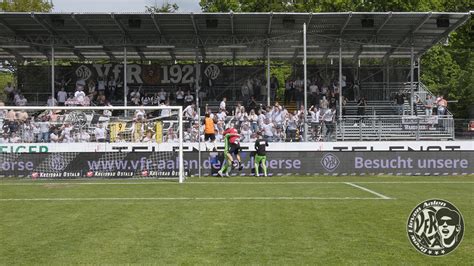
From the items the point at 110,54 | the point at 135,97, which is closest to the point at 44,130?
the point at 135,97

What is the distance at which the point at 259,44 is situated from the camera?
34.2m

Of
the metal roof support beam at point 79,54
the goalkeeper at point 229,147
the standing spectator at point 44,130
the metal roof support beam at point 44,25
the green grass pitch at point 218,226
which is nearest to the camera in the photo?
the green grass pitch at point 218,226

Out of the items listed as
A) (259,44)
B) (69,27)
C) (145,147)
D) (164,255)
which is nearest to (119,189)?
(145,147)

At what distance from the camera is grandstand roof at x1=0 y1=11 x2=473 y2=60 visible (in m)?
29.5

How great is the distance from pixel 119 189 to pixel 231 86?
20.6 meters

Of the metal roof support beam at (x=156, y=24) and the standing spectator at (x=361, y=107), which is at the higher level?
the metal roof support beam at (x=156, y=24)

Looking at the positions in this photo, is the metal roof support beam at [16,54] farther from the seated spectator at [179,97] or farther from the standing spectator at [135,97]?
the seated spectator at [179,97]

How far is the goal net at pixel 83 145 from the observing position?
22.8 m

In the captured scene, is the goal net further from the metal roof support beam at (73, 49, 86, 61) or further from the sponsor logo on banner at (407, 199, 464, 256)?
the sponsor logo on banner at (407, 199, 464, 256)

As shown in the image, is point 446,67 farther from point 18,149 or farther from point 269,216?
point 269,216

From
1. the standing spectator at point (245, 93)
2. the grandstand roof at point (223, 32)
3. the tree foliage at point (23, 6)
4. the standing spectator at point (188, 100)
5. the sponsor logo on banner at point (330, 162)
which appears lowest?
the sponsor logo on banner at point (330, 162)

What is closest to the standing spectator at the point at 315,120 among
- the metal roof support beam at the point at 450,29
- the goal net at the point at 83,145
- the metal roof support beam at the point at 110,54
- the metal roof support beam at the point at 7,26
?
the goal net at the point at 83,145

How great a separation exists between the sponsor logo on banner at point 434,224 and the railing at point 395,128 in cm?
2054

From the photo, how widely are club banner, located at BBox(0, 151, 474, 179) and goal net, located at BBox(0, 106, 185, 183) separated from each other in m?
0.04
